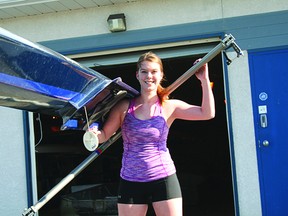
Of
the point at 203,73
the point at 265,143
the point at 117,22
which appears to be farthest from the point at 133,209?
the point at 117,22

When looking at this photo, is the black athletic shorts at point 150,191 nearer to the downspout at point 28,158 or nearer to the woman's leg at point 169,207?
the woman's leg at point 169,207

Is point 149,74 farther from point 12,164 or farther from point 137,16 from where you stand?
point 12,164

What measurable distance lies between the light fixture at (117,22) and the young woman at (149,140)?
9.95 ft

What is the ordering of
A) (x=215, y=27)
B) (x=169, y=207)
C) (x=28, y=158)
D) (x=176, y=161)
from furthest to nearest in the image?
(x=176, y=161), (x=28, y=158), (x=215, y=27), (x=169, y=207)

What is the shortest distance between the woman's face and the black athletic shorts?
621mm

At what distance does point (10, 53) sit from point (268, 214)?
12.9 ft

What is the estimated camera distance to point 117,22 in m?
5.84

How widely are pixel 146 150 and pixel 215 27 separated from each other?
3.24 m

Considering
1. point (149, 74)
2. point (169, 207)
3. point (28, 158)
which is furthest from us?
point (28, 158)

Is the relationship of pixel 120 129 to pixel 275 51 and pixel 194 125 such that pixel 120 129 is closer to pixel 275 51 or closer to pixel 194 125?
pixel 275 51

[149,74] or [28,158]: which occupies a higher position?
[149,74]

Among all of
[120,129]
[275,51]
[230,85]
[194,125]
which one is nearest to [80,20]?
[230,85]

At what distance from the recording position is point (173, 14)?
228 inches

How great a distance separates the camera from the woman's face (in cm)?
287
